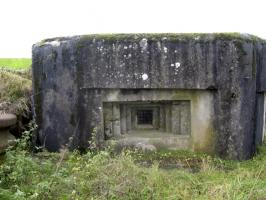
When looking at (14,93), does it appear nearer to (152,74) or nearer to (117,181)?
(152,74)

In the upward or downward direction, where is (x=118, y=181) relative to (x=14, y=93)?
downward

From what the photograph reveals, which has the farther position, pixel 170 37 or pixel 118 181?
pixel 170 37

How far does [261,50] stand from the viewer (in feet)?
18.2

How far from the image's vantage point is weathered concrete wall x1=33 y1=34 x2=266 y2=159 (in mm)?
5133

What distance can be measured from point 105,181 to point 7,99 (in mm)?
3013

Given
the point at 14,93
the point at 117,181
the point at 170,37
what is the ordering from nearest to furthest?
1. the point at 117,181
2. the point at 170,37
3. the point at 14,93

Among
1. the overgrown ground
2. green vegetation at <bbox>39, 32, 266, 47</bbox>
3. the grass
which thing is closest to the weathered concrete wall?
green vegetation at <bbox>39, 32, 266, 47</bbox>

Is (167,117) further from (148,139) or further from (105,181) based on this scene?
(105,181)

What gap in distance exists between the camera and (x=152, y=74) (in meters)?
5.20

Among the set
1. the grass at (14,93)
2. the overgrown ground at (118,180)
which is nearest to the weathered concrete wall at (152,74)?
the overgrown ground at (118,180)

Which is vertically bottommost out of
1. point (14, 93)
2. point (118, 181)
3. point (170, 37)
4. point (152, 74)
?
point (118, 181)

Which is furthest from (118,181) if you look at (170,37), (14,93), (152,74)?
(14,93)

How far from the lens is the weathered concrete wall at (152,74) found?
5133 millimetres

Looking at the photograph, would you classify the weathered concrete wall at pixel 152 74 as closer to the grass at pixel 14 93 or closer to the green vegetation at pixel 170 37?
the green vegetation at pixel 170 37
